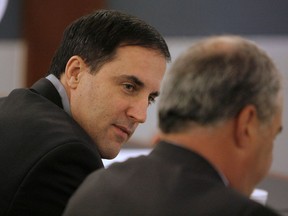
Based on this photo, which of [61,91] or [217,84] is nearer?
[217,84]

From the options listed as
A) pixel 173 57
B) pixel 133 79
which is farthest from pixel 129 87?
pixel 173 57

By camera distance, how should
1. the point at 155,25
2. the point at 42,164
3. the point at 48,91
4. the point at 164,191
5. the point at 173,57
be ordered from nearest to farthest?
the point at 164,191, the point at 42,164, the point at 48,91, the point at 173,57, the point at 155,25

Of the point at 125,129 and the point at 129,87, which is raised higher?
the point at 129,87

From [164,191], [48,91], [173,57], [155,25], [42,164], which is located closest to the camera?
[164,191]

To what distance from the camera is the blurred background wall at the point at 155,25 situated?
8.68 ft

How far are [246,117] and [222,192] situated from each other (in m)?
0.12

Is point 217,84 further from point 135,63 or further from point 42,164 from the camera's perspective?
point 135,63

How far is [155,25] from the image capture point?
3.20 metres

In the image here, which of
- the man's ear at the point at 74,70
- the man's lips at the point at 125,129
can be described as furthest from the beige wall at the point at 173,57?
the man's ear at the point at 74,70

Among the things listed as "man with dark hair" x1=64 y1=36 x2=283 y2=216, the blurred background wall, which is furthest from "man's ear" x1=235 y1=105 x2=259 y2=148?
the blurred background wall

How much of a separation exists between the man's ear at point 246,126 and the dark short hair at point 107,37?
641 mm

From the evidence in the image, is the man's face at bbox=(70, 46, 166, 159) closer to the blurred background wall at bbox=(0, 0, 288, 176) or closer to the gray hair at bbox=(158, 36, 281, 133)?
the gray hair at bbox=(158, 36, 281, 133)

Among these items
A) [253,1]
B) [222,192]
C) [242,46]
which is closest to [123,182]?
[222,192]

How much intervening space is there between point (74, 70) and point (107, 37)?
118mm
